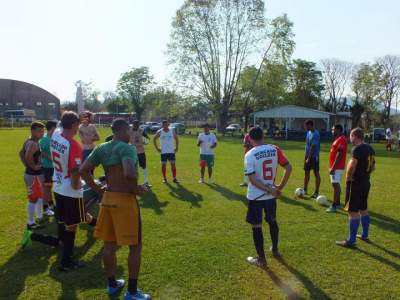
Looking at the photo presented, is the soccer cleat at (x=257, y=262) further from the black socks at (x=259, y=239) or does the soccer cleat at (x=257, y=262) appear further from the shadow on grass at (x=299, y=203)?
the shadow on grass at (x=299, y=203)

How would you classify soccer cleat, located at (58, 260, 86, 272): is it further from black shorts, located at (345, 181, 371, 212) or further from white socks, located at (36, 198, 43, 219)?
black shorts, located at (345, 181, 371, 212)

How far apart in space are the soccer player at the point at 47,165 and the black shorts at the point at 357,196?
557 centimetres

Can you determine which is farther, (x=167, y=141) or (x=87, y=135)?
(x=167, y=141)

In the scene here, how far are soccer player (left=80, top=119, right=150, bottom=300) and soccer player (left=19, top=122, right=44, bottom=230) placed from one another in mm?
2831

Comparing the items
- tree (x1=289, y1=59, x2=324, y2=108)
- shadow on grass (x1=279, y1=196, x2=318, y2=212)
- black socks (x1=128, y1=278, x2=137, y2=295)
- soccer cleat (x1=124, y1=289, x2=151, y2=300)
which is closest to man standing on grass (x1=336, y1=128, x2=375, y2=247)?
shadow on grass (x1=279, y1=196, x2=318, y2=212)

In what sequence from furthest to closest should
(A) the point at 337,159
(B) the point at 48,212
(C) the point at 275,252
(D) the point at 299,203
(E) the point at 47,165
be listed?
1. (D) the point at 299,203
2. (A) the point at 337,159
3. (B) the point at 48,212
4. (E) the point at 47,165
5. (C) the point at 275,252

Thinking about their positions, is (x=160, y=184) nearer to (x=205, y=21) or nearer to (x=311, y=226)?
(x=311, y=226)

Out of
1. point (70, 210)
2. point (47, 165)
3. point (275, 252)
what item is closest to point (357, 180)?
point (275, 252)

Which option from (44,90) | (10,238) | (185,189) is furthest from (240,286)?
(44,90)

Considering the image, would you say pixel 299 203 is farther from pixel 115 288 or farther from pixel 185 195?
pixel 115 288

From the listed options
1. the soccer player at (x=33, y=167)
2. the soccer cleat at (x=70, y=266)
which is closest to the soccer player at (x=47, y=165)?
the soccer player at (x=33, y=167)

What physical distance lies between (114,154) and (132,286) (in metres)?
1.56

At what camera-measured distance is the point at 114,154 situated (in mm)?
3918

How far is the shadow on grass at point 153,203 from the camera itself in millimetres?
8266
